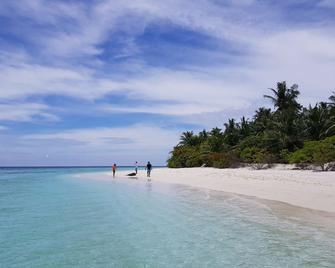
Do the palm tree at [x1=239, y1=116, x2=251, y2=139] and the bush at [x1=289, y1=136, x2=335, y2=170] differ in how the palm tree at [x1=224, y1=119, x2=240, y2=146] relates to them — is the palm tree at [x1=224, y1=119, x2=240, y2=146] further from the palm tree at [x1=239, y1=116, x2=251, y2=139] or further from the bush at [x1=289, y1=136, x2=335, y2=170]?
the bush at [x1=289, y1=136, x2=335, y2=170]

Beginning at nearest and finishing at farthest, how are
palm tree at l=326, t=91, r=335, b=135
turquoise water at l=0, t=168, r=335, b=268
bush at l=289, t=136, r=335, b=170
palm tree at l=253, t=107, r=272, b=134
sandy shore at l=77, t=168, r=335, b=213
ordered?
turquoise water at l=0, t=168, r=335, b=268, sandy shore at l=77, t=168, r=335, b=213, bush at l=289, t=136, r=335, b=170, palm tree at l=326, t=91, r=335, b=135, palm tree at l=253, t=107, r=272, b=134

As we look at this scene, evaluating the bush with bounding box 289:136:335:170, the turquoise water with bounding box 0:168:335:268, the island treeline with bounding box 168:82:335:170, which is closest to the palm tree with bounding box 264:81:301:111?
the island treeline with bounding box 168:82:335:170

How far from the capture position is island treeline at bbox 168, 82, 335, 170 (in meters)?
28.5

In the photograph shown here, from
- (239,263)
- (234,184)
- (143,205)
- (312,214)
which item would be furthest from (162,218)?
(234,184)

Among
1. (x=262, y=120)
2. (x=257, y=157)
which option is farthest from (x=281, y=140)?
(x=262, y=120)

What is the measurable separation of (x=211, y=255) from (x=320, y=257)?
2.06m

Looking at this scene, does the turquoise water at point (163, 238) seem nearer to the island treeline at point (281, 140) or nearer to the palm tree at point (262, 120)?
the island treeline at point (281, 140)

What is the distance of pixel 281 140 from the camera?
116 ft

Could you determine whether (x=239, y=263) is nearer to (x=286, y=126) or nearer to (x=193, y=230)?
(x=193, y=230)

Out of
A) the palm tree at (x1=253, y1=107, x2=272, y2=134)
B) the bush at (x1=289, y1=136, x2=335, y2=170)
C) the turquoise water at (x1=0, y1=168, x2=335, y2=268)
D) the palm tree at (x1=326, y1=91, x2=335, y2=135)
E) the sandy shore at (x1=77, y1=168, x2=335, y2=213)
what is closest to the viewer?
the turquoise water at (x1=0, y1=168, x2=335, y2=268)

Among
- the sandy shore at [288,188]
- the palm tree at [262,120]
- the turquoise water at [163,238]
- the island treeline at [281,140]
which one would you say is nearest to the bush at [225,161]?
the island treeline at [281,140]

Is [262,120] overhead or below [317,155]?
overhead

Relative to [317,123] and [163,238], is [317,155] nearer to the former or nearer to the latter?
[317,123]

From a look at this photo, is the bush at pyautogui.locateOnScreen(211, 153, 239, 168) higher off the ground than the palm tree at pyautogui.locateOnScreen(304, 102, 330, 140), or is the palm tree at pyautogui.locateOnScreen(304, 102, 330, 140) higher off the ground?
the palm tree at pyautogui.locateOnScreen(304, 102, 330, 140)
